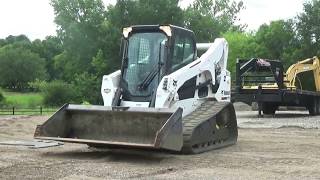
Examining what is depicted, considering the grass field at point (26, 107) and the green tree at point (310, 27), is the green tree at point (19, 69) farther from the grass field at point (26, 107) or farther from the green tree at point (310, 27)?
the green tree at point (310, 27)

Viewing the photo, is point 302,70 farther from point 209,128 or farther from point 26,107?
point 26,107

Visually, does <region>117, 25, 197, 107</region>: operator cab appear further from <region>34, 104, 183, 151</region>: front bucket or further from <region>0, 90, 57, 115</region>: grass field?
<region>0, 90, 57, 115</region>: grass field

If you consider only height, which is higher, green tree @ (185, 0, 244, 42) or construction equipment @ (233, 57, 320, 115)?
green tree @ (185, 0, 244, 42)

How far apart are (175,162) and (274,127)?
9070mm

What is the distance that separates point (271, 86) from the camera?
24.2 m

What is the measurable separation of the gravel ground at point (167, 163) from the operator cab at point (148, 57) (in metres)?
1.27

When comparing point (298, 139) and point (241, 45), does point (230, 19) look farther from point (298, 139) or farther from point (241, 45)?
point (298, 139)

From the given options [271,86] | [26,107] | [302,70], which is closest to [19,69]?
[26,107]

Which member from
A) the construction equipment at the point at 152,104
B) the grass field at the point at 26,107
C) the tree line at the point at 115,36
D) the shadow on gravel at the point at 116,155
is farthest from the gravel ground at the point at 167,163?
the tree line at the point at 115,36

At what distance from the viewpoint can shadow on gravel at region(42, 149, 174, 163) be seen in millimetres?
10352

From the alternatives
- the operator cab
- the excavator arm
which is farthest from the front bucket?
the excavator arm

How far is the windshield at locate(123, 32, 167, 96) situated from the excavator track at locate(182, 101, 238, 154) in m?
1.12

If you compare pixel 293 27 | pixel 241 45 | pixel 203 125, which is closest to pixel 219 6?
pixel 241 45

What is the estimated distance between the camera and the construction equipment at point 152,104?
34.4ft
